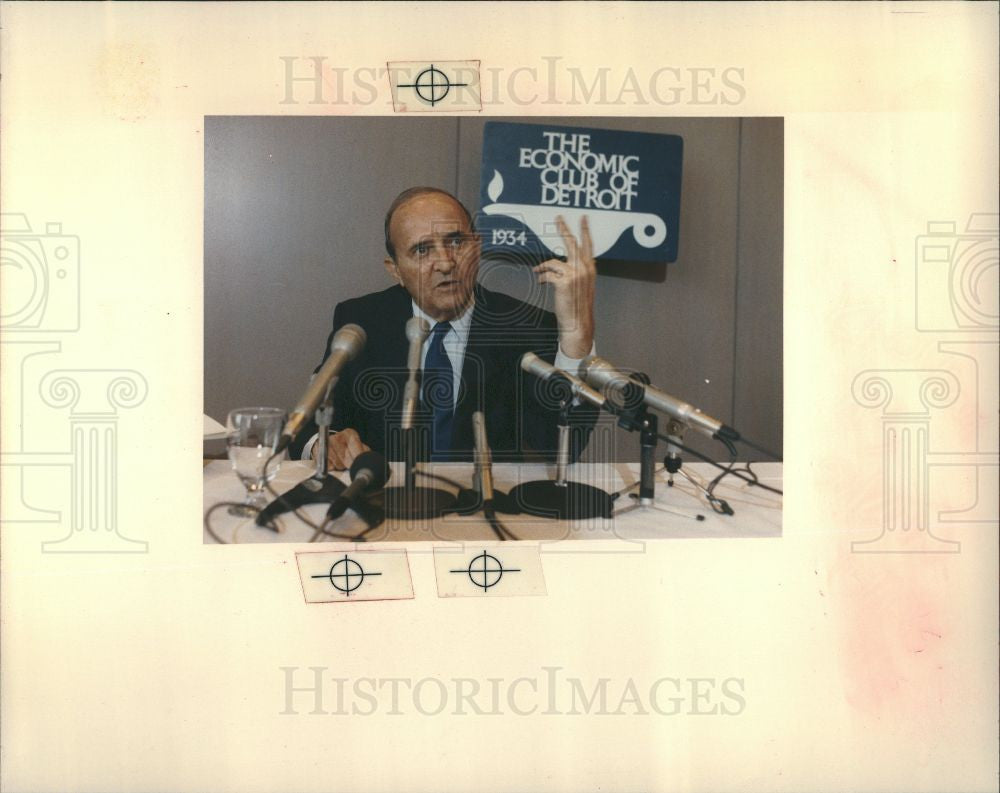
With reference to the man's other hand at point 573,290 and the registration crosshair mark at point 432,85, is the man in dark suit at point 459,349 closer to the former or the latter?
the man's other hand at point 573,290

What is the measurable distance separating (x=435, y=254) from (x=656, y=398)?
1.53ft

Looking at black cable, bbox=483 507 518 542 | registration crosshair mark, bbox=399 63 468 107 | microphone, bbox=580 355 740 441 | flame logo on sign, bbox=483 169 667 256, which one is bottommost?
black cable, bbox=483 507 518 542

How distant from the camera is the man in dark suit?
1.47 m

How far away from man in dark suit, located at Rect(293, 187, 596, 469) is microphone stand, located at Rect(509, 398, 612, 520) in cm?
2

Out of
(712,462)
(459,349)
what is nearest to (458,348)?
(459,349)

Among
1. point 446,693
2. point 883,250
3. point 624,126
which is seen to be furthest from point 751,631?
point 624,126

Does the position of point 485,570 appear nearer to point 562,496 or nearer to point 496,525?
point 496,525

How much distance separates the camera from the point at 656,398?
149 centimetres

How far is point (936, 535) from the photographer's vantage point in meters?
1.54

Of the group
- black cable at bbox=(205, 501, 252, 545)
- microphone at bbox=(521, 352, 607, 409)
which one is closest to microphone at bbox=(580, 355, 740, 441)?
microphone at bbox=(521, 352, 607, 409)

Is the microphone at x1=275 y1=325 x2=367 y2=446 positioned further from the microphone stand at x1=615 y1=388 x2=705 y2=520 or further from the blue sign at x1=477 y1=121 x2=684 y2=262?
the microphone stand at x1=615 y1=388 x2=705 y2=520

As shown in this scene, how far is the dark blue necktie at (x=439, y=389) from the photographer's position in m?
1.48

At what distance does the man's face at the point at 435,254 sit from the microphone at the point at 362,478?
0.90 ft

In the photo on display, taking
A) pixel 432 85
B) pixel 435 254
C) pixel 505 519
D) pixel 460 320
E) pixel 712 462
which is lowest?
pixel 505 519
